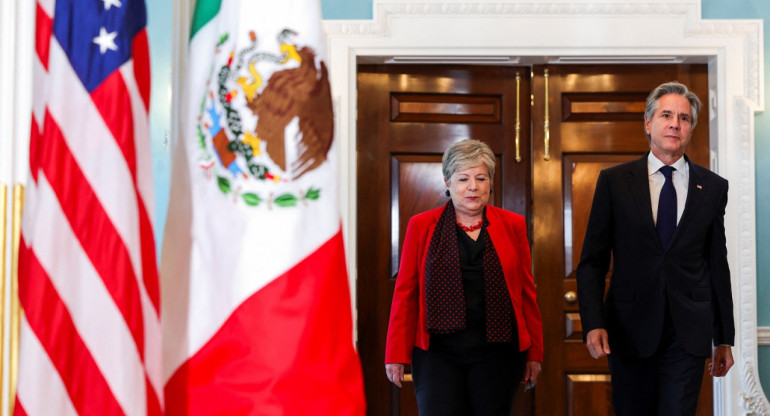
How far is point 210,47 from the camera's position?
→ 1340 millimetres

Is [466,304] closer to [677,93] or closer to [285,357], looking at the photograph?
[677,93]

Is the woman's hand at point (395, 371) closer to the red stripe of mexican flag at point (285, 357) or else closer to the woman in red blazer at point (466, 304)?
the woman in red blazer at point (466, 304)

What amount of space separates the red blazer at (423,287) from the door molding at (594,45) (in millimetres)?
868

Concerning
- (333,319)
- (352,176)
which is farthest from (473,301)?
(333,319)

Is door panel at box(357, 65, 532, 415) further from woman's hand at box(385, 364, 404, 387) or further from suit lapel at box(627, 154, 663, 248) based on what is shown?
suit lapel at box(627, 154, 663, 248)

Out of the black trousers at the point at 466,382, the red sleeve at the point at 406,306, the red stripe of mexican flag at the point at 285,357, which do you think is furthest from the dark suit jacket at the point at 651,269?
the red stripe of mexican flag at the point at 285,357

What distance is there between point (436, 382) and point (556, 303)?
133cm

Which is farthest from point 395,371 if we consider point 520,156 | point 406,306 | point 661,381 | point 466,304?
point 520,156

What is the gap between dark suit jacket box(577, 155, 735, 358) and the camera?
2611 mm

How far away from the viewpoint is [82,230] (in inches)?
48.6

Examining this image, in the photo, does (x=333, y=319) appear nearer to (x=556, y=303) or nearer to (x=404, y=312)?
(x=404, y=312)

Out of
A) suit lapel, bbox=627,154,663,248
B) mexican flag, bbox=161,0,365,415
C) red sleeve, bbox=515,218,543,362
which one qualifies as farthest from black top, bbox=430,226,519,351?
mexican flag, bbox=161,0,365,415

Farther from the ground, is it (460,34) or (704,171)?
(460,34)

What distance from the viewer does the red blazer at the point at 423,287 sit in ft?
8.99
